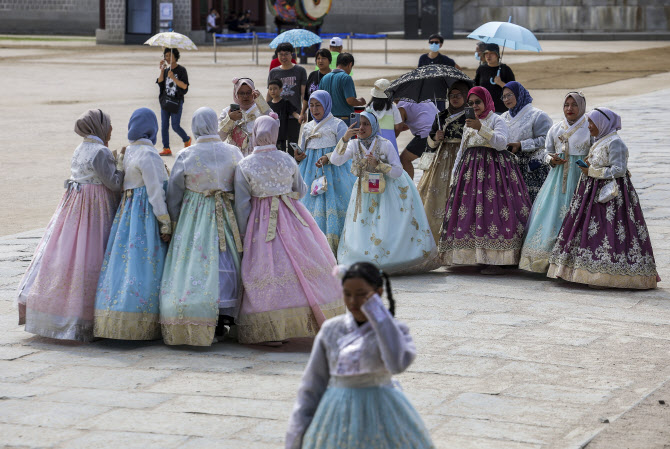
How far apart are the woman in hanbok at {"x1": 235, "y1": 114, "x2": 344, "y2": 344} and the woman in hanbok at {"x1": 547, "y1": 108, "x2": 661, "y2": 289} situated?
2345 mm

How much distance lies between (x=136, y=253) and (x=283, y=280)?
925 millimetres

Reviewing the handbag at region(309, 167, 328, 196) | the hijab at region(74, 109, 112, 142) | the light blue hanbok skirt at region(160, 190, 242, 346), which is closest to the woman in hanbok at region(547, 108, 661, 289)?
the handbag at region(309, 167, 328, 196)

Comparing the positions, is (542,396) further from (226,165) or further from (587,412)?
(226,165)

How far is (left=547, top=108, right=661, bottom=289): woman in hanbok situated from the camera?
8.30 meters

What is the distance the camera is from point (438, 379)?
20.3ft

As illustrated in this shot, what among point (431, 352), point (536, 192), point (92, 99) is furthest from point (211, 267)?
point (92, 99)

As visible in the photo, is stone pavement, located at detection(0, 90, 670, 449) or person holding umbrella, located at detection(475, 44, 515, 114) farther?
person holding umbrella, located at detection(475, 44, 515, 114)

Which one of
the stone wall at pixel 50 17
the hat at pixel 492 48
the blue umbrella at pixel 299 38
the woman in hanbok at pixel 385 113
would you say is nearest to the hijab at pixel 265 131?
the woman in hanbok at pixel 385 113

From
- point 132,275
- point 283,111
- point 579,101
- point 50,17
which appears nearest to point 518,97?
point 579,101

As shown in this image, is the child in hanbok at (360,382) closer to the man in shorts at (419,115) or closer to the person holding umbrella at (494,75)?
the man in shorts at (419,115)

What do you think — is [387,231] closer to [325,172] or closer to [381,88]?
[325,172]

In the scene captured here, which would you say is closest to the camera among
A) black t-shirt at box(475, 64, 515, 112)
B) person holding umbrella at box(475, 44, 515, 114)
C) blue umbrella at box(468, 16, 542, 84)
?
blue umbrella at box(468, 16, 542, 84)

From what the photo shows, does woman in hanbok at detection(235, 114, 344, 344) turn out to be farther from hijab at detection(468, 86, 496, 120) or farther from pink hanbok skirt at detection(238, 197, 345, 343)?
hijab at detection(468, 86, 496, 120)

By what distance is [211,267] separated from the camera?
683cm
